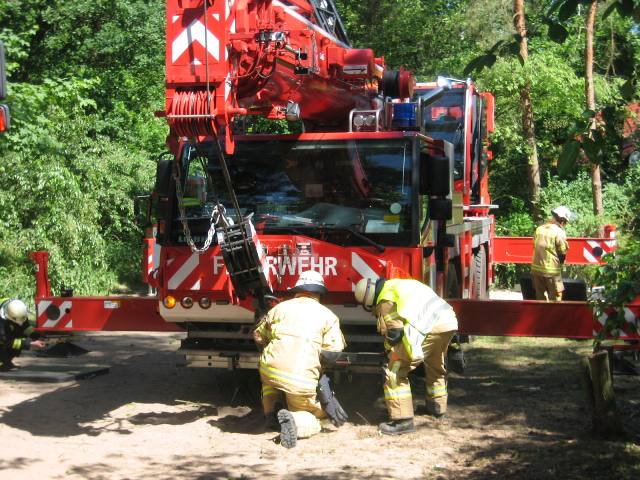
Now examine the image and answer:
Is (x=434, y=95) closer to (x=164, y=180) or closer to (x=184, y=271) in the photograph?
(x=164, y=180)

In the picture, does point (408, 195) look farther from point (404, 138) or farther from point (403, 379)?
point (403, 379)

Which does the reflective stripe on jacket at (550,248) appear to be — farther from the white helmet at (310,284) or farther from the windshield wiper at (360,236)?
the white helmet at (310,284)

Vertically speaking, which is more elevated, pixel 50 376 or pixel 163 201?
pixel 163 201

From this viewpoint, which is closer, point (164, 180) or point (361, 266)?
point (361, 266)

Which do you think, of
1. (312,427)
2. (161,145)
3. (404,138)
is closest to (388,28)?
(161,145)

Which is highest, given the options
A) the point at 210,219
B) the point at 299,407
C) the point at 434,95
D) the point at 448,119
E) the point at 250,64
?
the point at 434,95

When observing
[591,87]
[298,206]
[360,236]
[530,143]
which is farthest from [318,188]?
[530,143]

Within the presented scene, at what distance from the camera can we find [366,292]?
23.1 ft

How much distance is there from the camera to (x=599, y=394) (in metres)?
6.51

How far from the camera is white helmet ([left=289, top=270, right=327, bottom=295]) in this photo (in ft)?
23.3

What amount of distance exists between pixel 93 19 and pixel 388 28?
22.3 ft

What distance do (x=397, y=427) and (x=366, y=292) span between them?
107cm

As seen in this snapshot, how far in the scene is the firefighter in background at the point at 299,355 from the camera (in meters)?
6.89

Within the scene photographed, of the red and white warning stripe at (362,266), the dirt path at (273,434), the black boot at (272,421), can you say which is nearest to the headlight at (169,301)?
the dirt path at (273,434)
